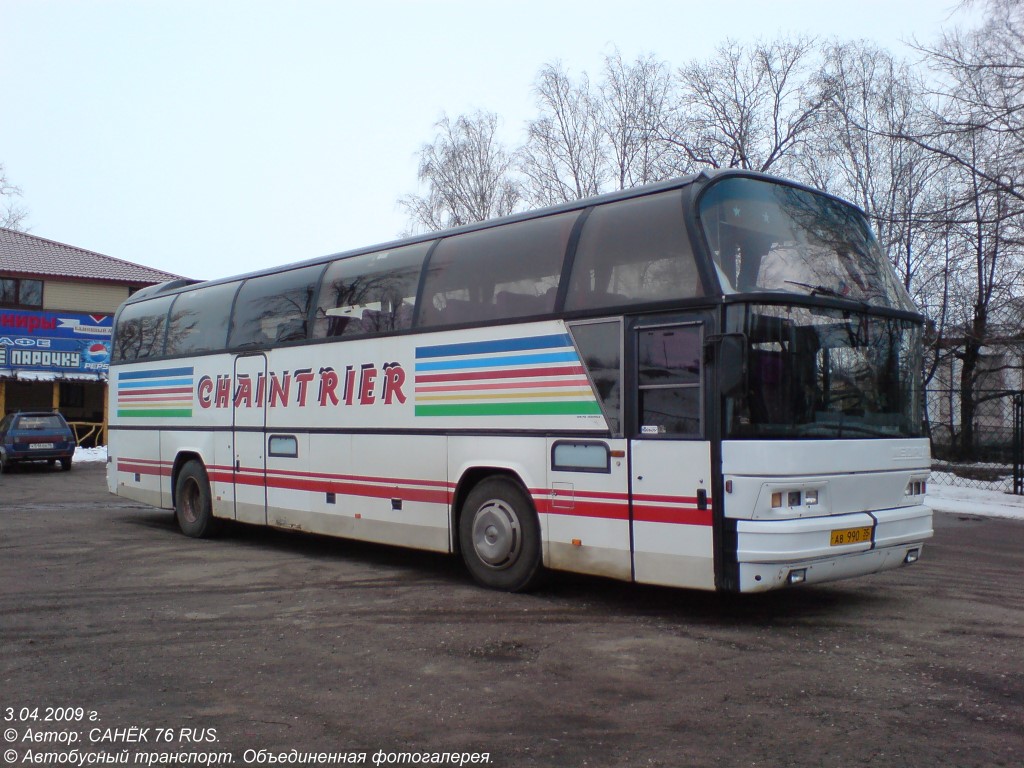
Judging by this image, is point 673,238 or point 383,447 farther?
point 383,447

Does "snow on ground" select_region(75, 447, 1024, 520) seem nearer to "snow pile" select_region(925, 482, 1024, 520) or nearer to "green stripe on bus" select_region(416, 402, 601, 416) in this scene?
"snow pile" select_region(925, 482, 1024, 520)

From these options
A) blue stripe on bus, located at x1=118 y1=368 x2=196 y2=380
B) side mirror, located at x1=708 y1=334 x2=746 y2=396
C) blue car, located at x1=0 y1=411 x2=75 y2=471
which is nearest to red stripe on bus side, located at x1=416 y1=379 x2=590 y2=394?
side mirror, located at x1=708 y1=334 x2=746 y2=396

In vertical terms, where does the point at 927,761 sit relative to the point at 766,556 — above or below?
below

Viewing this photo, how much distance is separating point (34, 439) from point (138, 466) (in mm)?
14268

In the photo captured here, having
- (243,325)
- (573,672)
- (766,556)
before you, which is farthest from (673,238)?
(243,325)

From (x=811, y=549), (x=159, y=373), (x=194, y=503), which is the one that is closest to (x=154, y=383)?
(x=159, y=373)

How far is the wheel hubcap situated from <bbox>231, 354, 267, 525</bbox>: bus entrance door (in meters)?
A: 4.07

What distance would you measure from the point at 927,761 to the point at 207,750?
3.50 metres

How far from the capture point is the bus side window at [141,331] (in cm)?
1430

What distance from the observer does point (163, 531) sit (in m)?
14.0

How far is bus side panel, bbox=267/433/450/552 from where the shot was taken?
9.61 meters

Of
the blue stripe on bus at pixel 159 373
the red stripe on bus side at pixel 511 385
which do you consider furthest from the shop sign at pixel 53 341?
the red stripe on bus side at pixel 511 385

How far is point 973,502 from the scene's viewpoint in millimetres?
17625

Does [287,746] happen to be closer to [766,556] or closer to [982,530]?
[766,556]
